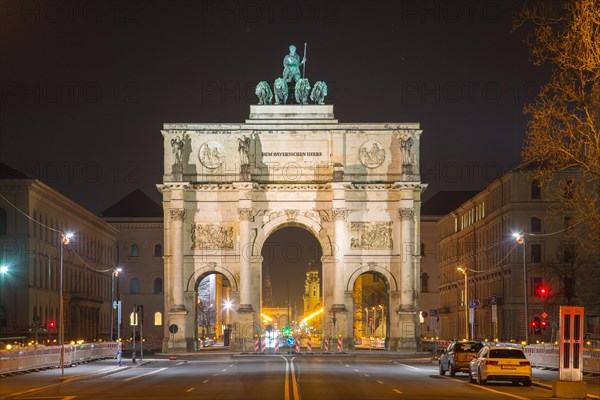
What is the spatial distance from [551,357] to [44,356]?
24.1 m

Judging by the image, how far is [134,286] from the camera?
14288 cm

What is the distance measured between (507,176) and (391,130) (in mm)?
17972

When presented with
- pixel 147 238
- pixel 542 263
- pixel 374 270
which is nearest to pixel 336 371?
pixel 374 270

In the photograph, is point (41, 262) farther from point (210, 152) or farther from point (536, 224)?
point (536, 224)

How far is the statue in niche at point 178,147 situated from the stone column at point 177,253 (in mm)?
3644

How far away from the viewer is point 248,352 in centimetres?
8806

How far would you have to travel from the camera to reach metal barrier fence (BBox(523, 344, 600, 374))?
5259 centimetres

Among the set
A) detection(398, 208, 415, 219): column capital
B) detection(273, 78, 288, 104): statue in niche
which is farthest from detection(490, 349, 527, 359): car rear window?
detection(273, 78, 288, 104): statue in niche

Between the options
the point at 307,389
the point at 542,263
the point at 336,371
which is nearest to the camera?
the point at 307,389

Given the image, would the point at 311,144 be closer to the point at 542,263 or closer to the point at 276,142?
the point at 276,142

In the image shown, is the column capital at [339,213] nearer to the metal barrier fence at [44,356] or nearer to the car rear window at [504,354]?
the metal barrier fence at [44,356]

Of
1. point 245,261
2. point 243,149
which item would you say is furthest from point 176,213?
point 243,149

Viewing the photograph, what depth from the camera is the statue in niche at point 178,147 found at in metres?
93.5

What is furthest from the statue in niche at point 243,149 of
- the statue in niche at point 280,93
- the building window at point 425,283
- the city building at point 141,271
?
the building window at point 425,283
